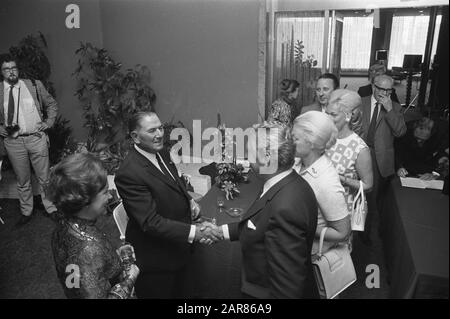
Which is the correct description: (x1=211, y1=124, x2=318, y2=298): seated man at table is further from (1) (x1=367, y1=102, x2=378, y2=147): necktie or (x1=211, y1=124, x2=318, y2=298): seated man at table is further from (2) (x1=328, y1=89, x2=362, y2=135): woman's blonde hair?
(1) (x1=367, y1=102, x2=378, y2=147): necktie

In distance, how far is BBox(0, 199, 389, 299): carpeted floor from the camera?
313cm

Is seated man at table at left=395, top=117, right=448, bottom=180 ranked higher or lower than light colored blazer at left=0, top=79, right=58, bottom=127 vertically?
lower

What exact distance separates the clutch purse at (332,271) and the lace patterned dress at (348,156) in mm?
501

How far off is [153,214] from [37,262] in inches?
81.7

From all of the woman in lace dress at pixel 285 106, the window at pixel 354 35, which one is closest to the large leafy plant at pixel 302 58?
the woman in lace dress at pixel 285 106

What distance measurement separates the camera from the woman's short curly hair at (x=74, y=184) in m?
1.69

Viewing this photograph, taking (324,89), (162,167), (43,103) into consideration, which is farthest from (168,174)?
(43,103)

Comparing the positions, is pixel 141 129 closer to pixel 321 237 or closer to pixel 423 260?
pixel 321 237

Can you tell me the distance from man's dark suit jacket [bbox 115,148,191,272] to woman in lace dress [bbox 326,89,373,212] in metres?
1.06

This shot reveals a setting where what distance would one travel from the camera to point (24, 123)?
13.8 ft

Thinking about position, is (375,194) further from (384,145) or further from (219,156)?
(219,156)

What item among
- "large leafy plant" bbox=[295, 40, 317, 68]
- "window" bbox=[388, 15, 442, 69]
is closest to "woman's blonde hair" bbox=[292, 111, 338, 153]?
"large leafy plant" bbox=[295, 40, 317, 68]

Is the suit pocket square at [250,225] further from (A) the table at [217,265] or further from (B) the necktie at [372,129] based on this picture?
(B) the necktie at [372,129]

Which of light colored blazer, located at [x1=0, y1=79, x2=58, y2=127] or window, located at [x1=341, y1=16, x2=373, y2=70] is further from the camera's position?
window, located at [x1=341, y1=16, x2=373, y2=70]
